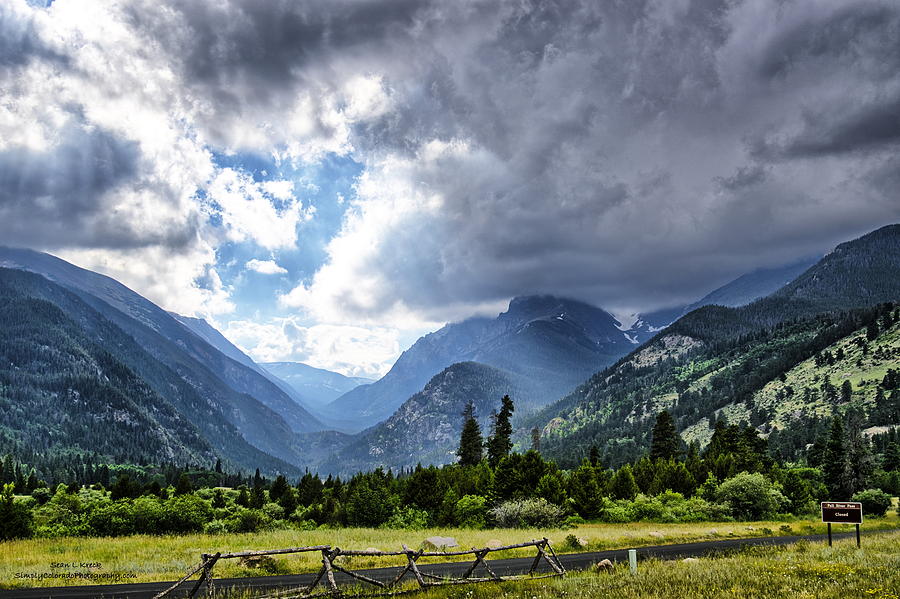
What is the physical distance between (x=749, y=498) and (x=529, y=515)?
29466 millimetres

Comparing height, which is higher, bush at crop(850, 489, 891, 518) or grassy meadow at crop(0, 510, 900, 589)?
grassy meadow at crop(0, 510, 900, 589)

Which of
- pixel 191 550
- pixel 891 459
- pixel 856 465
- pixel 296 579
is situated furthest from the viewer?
pixel 891 459

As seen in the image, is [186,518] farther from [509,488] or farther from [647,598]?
[647,598]

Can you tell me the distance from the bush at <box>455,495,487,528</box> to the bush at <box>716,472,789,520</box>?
97.8 feet

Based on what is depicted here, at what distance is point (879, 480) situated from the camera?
102562 mm

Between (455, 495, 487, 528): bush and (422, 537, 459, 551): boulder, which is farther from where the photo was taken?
(455, 495, 487, 528): bush

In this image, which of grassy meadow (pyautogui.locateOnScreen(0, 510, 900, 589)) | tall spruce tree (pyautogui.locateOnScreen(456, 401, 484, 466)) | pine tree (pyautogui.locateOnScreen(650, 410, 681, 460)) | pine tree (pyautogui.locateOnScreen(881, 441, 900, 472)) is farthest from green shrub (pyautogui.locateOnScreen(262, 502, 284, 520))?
pine tree (pyautogui.locateOnScreen(881, 441, 900, 472))

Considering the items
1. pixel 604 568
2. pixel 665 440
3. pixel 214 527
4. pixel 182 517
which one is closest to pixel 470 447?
pixel 665 440

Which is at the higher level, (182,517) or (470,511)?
(182,517)

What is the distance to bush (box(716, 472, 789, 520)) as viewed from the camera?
212 ft

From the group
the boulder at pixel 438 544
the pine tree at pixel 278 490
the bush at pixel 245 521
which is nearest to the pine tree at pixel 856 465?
the boulder at pixel 438 544

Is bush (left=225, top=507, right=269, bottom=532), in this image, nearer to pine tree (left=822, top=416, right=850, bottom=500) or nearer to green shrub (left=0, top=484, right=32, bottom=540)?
green shrub (left=0, top=484, right=32, bottom=540)

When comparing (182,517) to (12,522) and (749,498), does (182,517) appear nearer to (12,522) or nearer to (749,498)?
(12,522)

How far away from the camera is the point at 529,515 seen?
55812mm
